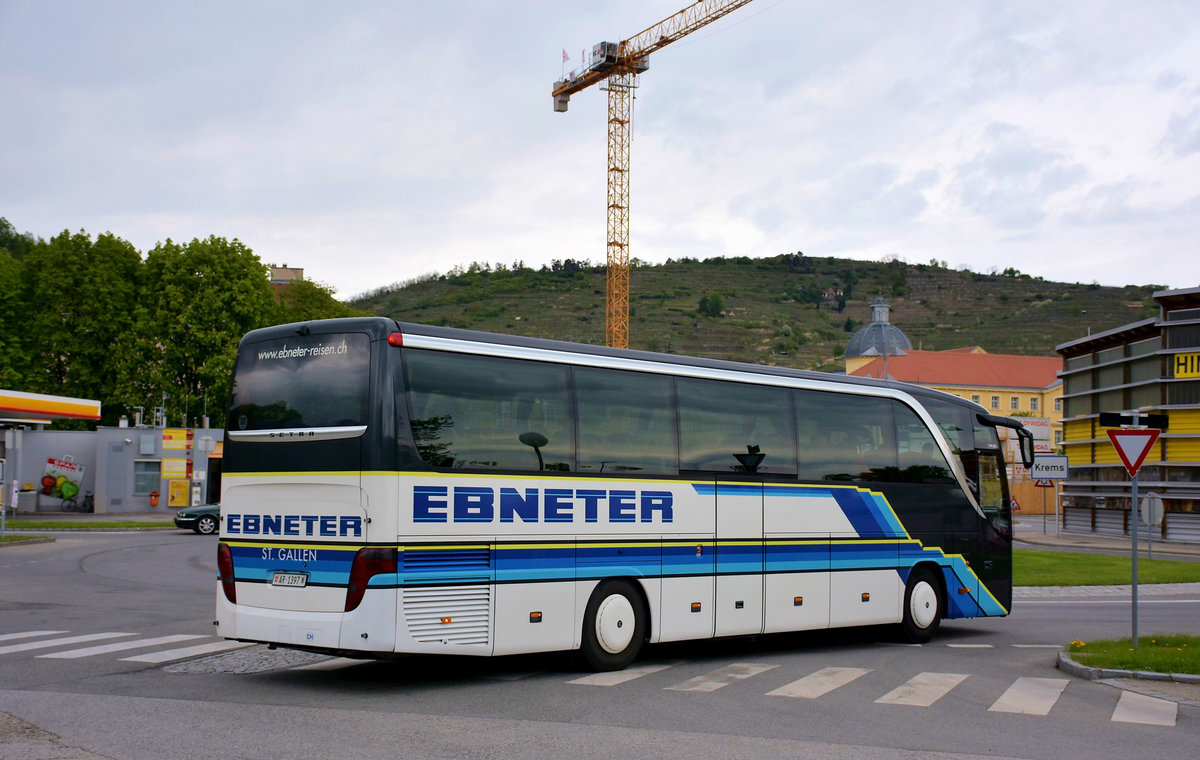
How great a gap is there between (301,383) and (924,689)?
6.53 m

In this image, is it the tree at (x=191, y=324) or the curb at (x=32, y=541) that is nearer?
the curb at (x=32, y=541)

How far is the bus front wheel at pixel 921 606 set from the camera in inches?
593

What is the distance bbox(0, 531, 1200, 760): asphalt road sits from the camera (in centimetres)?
803

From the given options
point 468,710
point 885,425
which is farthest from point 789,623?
point 468,710

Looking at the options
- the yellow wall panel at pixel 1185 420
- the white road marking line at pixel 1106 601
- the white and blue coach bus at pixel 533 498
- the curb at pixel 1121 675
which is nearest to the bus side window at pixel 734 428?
the white and blue coach bus at pixel 533 498

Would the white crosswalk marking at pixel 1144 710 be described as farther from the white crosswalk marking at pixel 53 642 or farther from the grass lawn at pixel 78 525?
the grass lawn at pixel 78 525

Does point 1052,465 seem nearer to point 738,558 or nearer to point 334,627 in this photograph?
point 738,558

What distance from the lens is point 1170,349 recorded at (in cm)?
3988

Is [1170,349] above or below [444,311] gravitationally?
below

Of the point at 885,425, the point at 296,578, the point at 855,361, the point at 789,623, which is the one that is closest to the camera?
the point at 296,578

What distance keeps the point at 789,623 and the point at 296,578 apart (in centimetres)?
600

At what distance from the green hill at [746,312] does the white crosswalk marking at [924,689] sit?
119 m

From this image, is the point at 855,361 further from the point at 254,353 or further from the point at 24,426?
the point at 254,353

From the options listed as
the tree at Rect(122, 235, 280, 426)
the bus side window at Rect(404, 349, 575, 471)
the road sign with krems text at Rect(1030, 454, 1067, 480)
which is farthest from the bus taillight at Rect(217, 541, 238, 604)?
the tree at Rect(122, 235, 280, 426)
